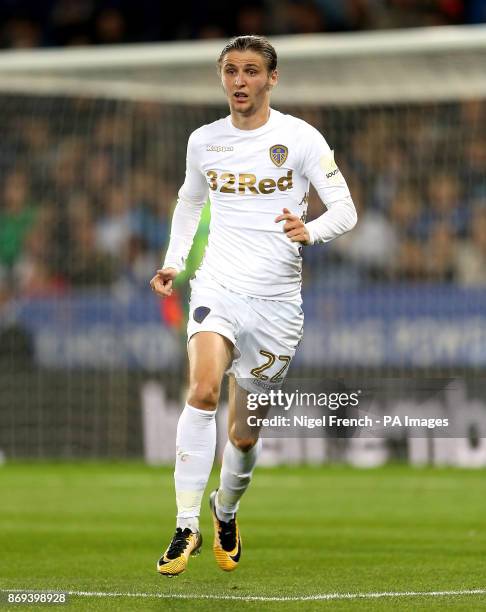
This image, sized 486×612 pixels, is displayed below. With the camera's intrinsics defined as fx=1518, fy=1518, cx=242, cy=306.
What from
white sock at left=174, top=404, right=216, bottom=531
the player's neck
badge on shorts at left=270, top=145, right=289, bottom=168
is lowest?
white sock at left=174, top=404, right=216, bottom=531

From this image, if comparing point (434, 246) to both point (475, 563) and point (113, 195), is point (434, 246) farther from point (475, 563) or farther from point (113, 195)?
point (475, 563)

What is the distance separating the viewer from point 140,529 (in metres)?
9.27

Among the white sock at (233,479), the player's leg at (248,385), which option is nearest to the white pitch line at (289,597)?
the player's leg at (248,385)

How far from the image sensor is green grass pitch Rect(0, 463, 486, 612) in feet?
20.1

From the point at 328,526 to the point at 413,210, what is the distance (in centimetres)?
580

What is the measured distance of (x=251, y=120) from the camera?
6.71 meters

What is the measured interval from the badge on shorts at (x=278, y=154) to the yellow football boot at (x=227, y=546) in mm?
1637

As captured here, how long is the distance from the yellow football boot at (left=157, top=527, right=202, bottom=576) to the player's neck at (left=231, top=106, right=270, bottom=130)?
5.88 feet

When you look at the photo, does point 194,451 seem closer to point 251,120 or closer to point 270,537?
point 251,120

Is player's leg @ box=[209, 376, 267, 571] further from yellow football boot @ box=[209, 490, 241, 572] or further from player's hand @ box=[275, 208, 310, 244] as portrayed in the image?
player's hand @ box=[275, 208, 310, 244]

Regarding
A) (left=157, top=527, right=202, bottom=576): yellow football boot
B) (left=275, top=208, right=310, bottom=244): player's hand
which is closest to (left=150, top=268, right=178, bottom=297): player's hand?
(left=275, top=208, right=310, bottom=244): player's hand

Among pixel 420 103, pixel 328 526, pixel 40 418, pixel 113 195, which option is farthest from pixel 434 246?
pixel 328 526

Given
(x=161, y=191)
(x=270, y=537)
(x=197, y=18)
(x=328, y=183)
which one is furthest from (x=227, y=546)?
(x=197, y=18)

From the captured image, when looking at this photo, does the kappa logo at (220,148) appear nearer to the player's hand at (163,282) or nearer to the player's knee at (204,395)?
the player's hand at (163,282)
